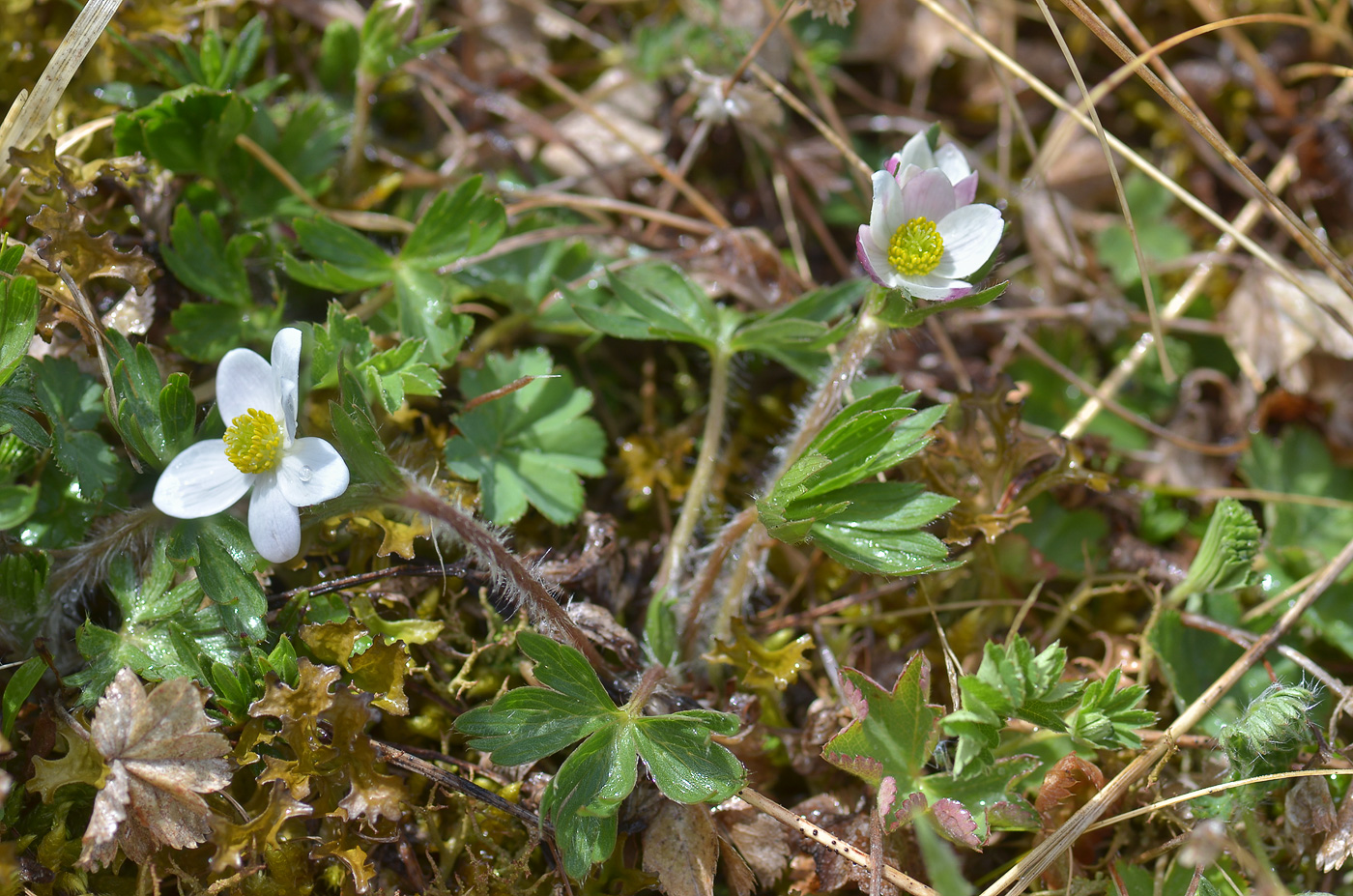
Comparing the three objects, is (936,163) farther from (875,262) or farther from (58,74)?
(58,74)

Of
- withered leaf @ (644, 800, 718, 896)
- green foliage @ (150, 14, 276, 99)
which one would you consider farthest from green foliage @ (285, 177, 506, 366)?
withered leaf @ (644, 800, 718, 896)

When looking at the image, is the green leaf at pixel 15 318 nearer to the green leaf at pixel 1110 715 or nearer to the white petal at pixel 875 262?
the white petal at pixel 875 262

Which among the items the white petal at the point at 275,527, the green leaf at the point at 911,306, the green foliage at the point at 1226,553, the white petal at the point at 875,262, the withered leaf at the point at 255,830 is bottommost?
the withered leaf at the point at 255,830

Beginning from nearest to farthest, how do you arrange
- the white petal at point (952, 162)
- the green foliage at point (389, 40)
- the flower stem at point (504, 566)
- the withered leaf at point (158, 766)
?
the withered leaf at point (158, 766) < the flower stem at point (504, 566) < the white petal at point (952, 162) < the green foliage at point (389, 40)

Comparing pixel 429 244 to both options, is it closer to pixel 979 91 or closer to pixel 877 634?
pixel 877 634

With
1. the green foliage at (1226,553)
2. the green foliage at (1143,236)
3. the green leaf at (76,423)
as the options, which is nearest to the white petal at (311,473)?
the green leaf at (76,423)

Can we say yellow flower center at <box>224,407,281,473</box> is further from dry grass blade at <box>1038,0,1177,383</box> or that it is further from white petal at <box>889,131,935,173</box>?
dry grass blade at <box>1038,0,1177,383</box>
